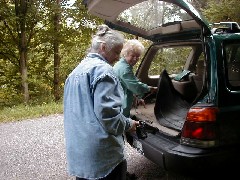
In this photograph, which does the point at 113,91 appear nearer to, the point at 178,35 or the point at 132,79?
the point at 132,79

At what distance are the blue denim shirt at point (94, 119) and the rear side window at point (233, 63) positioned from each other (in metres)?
1.53

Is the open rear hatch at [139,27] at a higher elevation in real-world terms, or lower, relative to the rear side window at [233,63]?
higher

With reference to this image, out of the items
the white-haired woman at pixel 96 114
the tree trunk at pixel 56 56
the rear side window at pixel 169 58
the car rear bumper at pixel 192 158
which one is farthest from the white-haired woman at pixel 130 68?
the tree trunk at pixel 56 56

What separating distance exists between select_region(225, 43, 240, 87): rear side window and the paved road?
5.42ft

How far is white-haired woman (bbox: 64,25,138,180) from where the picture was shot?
217cm

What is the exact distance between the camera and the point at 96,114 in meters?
2.18

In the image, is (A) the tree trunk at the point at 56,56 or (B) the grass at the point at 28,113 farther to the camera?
(A) the tree trunk at the point at 56,56

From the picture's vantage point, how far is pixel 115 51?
2.40m

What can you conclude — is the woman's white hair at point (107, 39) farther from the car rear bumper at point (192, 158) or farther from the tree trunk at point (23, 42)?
the tree trunk at point (23, 42)

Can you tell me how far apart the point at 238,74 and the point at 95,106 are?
218cm

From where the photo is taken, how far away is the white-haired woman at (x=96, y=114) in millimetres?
2170

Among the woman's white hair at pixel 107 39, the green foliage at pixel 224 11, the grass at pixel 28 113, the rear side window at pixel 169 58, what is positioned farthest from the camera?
the green foliage at pixel 224 11

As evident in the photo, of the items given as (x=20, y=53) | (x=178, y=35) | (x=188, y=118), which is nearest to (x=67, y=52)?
(x=20, y=53)

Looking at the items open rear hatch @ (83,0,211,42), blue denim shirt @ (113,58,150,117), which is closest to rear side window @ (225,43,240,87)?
open rear hatch @ (83,0,211,42)
